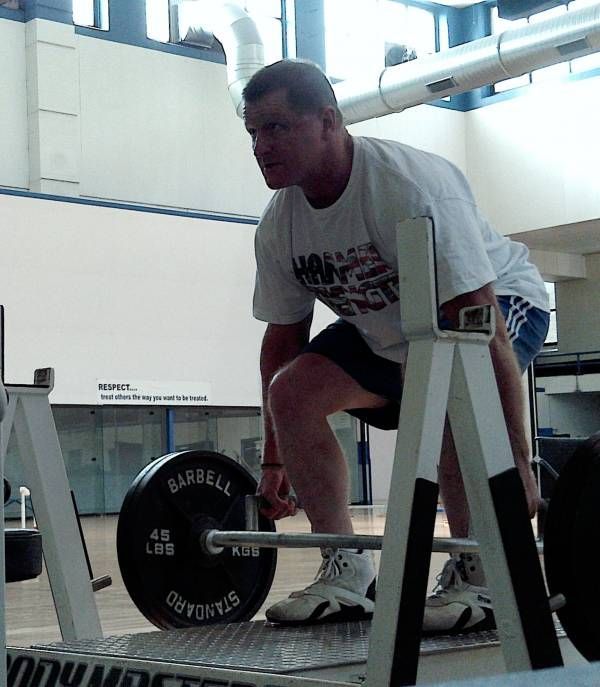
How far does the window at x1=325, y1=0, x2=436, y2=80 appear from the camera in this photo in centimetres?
1295

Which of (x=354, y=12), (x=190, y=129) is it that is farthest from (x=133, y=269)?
(x=354, y=12)

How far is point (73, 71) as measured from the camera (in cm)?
1104

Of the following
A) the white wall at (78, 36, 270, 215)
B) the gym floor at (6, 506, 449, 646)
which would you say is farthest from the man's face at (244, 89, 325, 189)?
the white wall at (78, 36, 270, 215)

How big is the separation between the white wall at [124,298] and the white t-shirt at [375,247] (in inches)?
305

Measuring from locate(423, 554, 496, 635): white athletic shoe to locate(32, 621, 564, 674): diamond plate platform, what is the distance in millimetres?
35

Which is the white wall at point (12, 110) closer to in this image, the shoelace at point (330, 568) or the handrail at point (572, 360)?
the handrail at point (572, 360)

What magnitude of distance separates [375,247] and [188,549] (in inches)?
33.2

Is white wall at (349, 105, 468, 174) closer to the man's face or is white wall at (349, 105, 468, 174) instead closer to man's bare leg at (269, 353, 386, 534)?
man's bare leg at (269, 353, 386, 534)

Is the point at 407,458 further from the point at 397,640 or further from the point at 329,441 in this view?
the point at 329,441

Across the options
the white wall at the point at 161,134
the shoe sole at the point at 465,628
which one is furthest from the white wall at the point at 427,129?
the shoe sole at the point at 465,628

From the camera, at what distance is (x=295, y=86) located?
2109mm

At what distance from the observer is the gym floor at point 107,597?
12.1 ft

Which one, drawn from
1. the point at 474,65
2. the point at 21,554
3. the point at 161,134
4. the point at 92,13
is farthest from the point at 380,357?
the point at 92,13

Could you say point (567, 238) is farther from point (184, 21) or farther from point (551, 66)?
point (184, 21)
